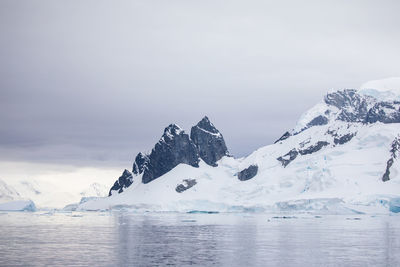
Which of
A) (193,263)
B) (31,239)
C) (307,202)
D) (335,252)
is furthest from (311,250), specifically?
(307,202)

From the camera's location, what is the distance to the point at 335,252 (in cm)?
6244

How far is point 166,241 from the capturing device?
74.8 meters

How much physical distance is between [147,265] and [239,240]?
1125 inches

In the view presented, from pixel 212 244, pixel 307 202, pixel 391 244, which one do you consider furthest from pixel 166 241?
pixel 307 202

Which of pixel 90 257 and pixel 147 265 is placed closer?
pixel 147 265

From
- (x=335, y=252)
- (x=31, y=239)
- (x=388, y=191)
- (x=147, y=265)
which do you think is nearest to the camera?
(x=147, y=265)

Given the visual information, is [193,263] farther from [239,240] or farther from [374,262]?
[239,240]

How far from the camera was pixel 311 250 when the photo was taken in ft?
212

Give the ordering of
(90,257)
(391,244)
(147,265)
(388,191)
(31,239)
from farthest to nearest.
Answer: (388,191) < (31,239) < (391,244) < (90,257) < (147,265)

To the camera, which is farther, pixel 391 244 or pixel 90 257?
pixel 391 244

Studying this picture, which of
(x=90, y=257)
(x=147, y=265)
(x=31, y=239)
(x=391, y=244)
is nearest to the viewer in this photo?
(x=147, y=265)

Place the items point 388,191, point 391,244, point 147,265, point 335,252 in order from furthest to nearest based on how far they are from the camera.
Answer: point 388,191 < point 391,244 < point 335,252 < point 147,265

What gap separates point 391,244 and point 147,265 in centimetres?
3450

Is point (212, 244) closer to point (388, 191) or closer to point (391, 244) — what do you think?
point (391, 244)
